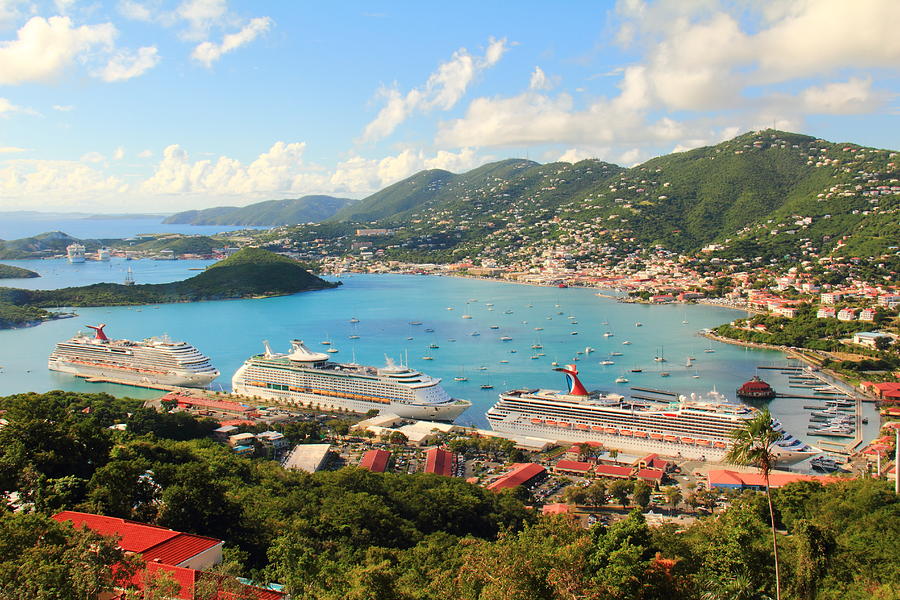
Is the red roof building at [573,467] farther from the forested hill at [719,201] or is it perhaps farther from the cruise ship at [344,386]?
the forested hill at [719,201]

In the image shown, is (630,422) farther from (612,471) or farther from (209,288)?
(209,288)

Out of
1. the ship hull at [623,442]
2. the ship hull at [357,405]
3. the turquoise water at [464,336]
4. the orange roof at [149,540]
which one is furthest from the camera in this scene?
the turquoise water at [464,336]

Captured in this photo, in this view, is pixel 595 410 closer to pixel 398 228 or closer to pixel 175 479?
pixel 175 479

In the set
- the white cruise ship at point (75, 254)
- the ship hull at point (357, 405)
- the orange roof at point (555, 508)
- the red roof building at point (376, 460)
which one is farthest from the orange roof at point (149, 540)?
the white cruise ship at point (75, 254)

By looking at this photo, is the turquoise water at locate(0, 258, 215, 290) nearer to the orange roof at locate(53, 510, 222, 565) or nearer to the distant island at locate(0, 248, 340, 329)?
the distant island at locate(0, 248, 340, 329)

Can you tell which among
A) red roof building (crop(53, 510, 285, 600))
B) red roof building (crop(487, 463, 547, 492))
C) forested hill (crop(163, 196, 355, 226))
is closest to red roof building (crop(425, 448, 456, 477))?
red roof building (crop(487, 463, 547, 492))

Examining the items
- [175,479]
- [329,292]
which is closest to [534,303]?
[329,292]

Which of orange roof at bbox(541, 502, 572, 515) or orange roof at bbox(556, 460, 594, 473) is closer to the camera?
orange roof at bbox(541, 502, 572, 515)
